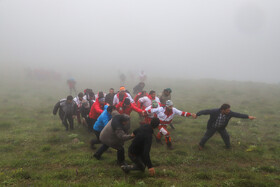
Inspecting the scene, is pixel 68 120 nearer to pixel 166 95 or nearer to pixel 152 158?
pixel 152 158

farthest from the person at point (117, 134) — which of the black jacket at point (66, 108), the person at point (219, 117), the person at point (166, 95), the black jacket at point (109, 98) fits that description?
the person at point (166, 95)

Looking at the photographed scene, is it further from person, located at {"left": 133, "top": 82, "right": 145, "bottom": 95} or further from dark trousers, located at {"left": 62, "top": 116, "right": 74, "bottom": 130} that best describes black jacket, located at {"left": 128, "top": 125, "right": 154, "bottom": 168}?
person, located at {"left": 133, "top": 82, "right": 145, "bottom": 95}

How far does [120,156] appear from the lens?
7.20 meters

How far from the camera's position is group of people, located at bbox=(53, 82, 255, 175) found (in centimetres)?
626

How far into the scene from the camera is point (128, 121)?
6766 mm

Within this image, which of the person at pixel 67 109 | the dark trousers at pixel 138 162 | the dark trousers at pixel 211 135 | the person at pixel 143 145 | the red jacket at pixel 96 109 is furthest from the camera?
the person at pixel 67 109

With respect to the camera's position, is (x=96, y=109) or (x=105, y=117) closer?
(x=105, y=117)

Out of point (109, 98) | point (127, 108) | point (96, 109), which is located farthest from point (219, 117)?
point (109, 98)

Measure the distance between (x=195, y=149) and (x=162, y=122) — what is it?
2093mm

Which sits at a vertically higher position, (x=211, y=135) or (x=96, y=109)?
(x=96, y=109)

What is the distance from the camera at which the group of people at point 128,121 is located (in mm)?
6262

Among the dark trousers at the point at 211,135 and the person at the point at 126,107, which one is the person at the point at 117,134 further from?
the dark trousers at the point at 211,135

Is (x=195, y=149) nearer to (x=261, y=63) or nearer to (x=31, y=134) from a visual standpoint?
(x=31, y=134)

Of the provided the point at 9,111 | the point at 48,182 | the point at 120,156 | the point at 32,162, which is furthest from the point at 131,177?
the point at 9,111
